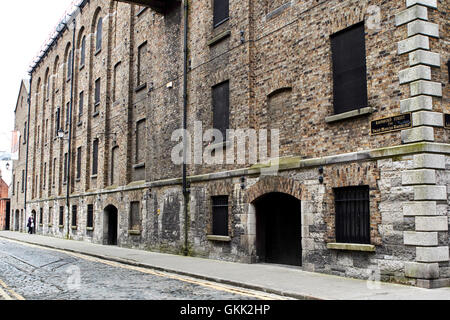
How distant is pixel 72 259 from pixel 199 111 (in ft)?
23.4

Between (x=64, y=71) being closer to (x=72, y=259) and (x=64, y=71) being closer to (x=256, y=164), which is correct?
(x=72, y=259)

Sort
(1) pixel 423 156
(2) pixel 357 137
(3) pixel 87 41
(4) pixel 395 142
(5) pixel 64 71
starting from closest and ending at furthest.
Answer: (1) pixel 423 156
(4) pixel 395 142
(2) pixel 357 137
(3) pixel 87 41
(5) pixel 64 71

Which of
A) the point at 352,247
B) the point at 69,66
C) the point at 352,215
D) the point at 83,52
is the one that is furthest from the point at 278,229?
the point at 69,66

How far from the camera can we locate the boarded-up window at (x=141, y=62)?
22.0m

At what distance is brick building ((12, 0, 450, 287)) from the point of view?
9.65 meters

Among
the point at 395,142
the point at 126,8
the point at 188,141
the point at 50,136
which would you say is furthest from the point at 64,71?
the point at 395,142

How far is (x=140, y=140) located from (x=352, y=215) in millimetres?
13287

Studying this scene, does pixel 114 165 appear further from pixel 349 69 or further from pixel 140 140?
pixel 349 69

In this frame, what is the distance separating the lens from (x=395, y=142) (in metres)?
9.93

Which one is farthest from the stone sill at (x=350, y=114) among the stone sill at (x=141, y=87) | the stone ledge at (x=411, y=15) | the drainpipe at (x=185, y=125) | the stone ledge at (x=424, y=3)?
the stone sill at (x=141, y=87)

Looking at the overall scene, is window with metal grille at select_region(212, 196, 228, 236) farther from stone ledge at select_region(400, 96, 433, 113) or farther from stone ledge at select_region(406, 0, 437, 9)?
stone ledge at select_region(406, 0, 437, 9)

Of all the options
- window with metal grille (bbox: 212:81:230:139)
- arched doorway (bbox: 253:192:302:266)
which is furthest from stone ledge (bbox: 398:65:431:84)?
window with metal grille (bbox: 212:81:230:139)

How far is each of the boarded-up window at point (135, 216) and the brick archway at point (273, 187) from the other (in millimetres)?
8493

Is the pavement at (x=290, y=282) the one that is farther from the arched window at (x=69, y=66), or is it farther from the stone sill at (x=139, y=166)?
the arched window at (x=69, y=66)
